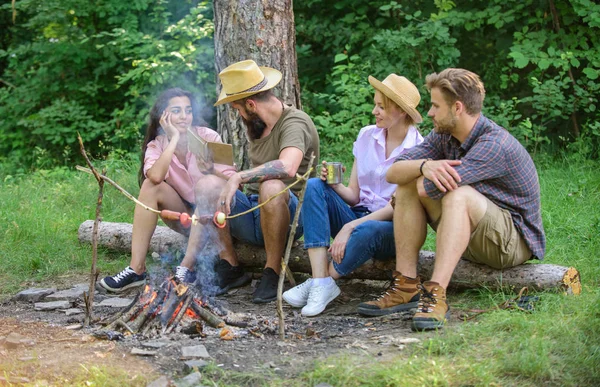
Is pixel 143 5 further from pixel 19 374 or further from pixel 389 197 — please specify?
pixel 19 374

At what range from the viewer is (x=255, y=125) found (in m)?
5.04

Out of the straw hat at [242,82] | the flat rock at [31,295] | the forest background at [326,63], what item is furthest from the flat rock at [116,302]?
the forest background at [326,63]

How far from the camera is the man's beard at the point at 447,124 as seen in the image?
13.9 ft

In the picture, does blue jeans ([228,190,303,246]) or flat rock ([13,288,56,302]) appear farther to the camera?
flat rock ([13,288,56,302])

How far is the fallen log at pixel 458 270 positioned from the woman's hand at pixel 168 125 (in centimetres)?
89

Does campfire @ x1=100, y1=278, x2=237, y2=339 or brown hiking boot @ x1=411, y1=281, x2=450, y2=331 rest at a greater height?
brown hiking boot @ x1=411, y1=281, x2=450, y2=331

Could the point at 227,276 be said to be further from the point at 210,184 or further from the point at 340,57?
the point at 340,57

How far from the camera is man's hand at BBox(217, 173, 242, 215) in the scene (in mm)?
4496

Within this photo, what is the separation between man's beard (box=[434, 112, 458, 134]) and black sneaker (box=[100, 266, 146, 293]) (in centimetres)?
241

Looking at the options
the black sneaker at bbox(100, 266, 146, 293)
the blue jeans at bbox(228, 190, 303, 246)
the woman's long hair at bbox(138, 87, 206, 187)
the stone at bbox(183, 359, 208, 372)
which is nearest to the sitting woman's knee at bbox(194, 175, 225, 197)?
the blue jeans at bbox(228, 190, 303, 246)

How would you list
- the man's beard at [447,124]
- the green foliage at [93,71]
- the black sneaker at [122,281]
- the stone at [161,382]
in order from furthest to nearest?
1. the green foliage at [93,71]
2. the black sneaker at [122,281]
3. the man's beard at [447,124]
4. the stone at [161,382]

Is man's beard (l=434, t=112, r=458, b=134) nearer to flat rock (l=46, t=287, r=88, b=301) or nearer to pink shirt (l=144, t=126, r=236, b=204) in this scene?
pink shirt (l=144, t=126, r=236, b=204)

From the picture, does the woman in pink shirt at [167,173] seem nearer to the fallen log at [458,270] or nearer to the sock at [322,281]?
the fallen log at [458,270]

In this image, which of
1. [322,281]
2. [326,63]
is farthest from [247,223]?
[326,63]
